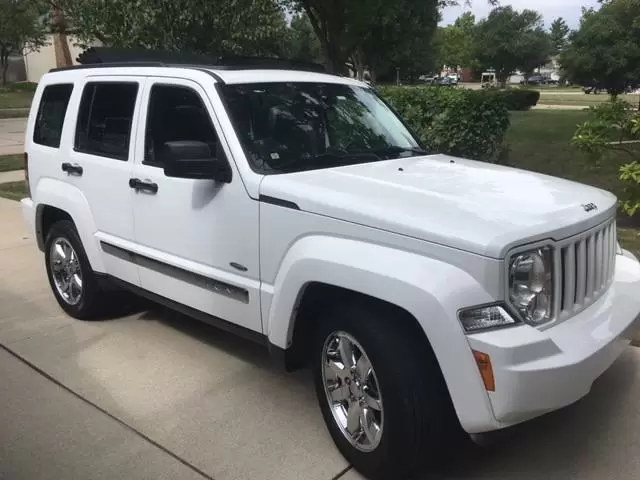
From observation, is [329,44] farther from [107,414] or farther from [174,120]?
[107,414]

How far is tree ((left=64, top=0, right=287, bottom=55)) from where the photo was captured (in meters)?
9.01

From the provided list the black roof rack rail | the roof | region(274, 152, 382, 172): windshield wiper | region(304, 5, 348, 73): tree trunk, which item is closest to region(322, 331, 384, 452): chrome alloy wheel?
region(274, 152, 382, 172): windshield wiper

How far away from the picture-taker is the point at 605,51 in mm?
16859

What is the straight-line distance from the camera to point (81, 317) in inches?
215

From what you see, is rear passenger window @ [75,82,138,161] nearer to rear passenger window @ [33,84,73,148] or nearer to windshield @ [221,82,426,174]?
rear passenger window @ [33,84,73,148]

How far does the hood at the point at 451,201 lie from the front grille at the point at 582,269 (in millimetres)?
66

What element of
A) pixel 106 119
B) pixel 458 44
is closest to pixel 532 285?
pixel 106 119

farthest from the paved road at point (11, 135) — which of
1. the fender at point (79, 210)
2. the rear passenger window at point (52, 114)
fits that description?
the fender at point (79, 210)

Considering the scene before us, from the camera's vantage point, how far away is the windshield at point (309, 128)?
3934mm

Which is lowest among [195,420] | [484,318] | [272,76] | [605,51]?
Result: [195,420]

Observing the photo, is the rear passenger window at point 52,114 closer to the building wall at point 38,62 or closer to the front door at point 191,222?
the front door at point 191,222

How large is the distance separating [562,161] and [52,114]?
27.2 ft

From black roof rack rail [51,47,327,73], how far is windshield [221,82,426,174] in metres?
0.33

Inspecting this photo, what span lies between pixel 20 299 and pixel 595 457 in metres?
4.79
